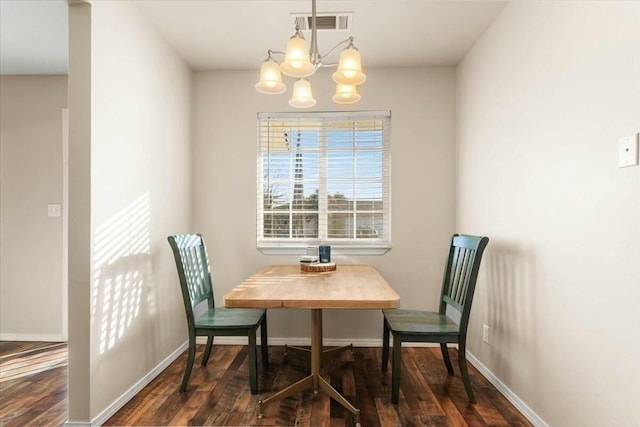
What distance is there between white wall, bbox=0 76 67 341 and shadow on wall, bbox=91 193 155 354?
4.82 feet

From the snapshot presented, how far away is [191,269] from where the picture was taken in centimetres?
239

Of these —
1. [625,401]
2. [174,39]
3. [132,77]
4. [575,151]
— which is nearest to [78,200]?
[132,77]

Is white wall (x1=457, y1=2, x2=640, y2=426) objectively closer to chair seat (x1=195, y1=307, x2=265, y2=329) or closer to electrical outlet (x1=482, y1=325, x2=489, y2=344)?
electrical outlet (x1=482, y1=325, x2=489, y2=344)

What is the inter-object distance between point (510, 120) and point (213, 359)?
277 cm

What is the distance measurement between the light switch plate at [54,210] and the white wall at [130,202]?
1236 mm

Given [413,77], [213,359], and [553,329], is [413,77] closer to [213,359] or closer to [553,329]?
[553,329]

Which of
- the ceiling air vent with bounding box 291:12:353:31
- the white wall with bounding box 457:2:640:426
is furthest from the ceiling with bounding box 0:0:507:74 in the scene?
the white wall with bounding box 457:2:640:426

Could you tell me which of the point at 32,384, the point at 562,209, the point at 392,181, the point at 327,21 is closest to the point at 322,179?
the point at 392,181

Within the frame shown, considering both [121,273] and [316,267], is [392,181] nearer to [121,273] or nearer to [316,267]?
[316,267]

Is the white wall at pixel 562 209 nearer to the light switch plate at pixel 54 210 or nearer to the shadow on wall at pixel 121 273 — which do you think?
the shadow on wall at pixel 121 273

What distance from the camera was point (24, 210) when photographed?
128 inches

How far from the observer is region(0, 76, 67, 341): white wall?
3242 mm

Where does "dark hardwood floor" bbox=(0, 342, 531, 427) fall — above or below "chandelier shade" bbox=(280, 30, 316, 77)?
below

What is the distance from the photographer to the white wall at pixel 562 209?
53.6 inches
